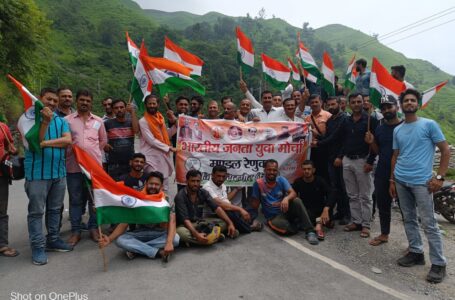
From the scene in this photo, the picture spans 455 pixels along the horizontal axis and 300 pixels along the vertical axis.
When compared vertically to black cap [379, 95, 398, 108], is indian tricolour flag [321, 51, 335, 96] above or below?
above

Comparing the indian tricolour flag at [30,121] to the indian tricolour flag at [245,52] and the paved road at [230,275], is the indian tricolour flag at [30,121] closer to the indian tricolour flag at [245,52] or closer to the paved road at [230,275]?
the paved road at [230,275]

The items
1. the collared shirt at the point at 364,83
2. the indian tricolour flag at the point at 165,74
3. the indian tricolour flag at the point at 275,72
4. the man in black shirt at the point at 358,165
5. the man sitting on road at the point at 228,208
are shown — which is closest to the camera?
the man sitting on road at the point at 228,208

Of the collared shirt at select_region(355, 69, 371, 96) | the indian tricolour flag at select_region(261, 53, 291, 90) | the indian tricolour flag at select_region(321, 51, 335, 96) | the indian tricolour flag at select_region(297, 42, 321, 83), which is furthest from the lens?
the indian tricolour flag at select_region(261, 53, 291, 90)

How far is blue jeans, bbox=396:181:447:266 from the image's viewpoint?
13.7ft

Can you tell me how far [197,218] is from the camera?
512 cm

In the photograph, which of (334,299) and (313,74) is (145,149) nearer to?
(334,299)

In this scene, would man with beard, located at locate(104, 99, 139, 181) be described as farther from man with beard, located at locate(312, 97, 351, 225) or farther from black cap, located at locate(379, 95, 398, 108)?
black cap, located at locate(379, 95, 398, 108)

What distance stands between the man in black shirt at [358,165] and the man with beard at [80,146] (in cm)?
384

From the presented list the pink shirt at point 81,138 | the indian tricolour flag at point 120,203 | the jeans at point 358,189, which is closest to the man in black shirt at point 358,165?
the jeans at point 358,189

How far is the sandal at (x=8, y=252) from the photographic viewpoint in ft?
15.1

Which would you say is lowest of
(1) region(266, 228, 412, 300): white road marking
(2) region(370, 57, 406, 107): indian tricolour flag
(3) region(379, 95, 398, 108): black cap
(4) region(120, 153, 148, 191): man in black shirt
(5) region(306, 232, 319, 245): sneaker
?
(1) region(266, 228, 412, 300): white road marking

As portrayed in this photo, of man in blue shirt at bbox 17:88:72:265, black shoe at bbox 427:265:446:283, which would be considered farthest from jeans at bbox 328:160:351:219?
man in blue shirt at bbox 17:88:72:265

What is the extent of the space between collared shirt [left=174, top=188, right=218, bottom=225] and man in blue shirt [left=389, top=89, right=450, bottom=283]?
2.60m

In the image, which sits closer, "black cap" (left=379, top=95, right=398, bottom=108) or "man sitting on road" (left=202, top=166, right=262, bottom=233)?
"black cap" (left=379, top=95, right=398, bottom=108)
